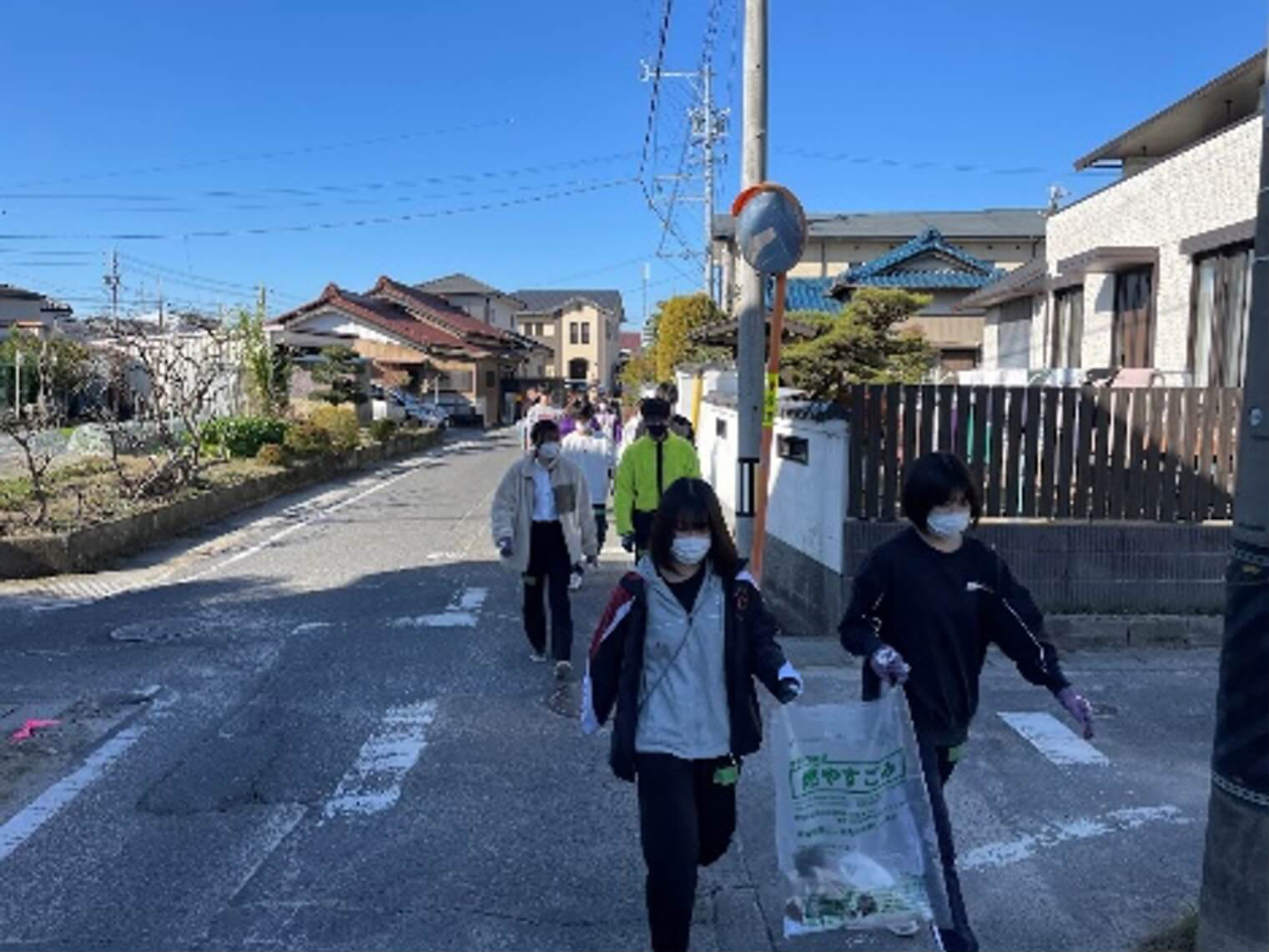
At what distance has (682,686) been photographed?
2.78m

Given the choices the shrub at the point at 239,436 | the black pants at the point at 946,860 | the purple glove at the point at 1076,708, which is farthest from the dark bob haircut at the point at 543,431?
the shrub at the point at 239,436

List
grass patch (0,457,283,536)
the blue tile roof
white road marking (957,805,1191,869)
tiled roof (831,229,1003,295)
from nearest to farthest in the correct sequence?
white road marking (957,805,1191,869) < grass patch (0,457,283,536) < tiled roof (831,229,1003,295) < the blue tile roof

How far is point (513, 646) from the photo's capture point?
257 inches

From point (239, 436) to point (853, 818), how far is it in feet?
53.9

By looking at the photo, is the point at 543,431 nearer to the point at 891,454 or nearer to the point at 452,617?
the point at 452,617

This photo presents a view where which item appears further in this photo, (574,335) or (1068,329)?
(574,335)

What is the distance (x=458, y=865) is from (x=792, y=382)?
10965 millimetres

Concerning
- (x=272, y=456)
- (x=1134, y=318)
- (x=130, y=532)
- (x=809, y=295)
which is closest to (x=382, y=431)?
(x=272, y=456)

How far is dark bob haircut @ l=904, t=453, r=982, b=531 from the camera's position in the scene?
9.43 feet

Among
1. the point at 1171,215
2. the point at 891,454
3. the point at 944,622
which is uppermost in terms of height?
the point at 1171,215

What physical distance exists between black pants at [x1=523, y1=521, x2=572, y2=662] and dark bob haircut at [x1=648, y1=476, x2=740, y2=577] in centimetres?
296

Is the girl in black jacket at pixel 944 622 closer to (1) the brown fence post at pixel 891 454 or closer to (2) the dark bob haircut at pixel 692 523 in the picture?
(2) the dark bob haircut at pixel 692 523

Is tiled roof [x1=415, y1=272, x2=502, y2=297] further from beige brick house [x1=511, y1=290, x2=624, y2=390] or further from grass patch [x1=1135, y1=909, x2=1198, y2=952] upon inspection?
grass patch [x1=1135, y1=909, x2=1198, y2=952]

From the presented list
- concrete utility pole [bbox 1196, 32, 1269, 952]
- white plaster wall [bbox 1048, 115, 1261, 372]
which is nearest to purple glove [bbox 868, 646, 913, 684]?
concrete utility pole [bbox 1196, 32, 1269, 952]
